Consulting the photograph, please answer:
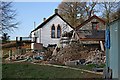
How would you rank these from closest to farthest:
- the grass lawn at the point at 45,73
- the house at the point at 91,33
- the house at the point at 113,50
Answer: the house at the point at 113,50 < the grass lawn at the point at 45,73 < the house at the point at 91,33

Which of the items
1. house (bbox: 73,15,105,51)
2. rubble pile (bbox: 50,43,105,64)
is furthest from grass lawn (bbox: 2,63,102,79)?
house (bbox: 73,15,105,51)

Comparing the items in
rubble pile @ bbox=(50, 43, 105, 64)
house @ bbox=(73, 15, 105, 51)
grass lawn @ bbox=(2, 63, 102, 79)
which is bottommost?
grass lawn @ bbox=(2, 63, 102, 79)

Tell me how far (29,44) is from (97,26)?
998 centimetres

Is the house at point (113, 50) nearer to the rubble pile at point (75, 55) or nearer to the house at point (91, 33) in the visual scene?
the rubble pile at point (75, 55)

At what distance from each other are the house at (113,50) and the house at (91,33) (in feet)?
55.6

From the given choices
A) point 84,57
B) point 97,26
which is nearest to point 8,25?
point 84,57

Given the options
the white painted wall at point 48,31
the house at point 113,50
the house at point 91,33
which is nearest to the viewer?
the house at point 113,50

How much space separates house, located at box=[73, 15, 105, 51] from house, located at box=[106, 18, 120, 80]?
16958mm

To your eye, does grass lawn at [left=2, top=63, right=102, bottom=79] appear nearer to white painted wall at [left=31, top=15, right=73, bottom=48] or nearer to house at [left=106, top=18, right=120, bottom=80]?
house at [left=106, top=18, right=120, bottom=80]

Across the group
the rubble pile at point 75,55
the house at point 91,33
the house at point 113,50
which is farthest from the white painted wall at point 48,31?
the house at point 113,50

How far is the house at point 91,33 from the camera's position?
29.8 metres

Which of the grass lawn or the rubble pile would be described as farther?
the rubble pile

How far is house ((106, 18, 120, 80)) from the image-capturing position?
29.7 ft

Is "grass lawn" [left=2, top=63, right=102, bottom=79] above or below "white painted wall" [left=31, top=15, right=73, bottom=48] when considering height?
below
